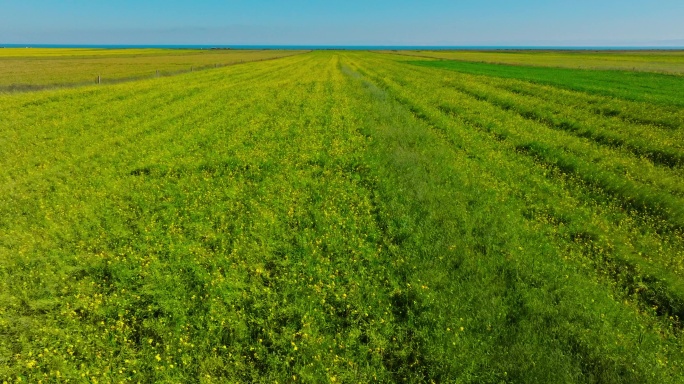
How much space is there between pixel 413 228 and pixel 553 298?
339 cm

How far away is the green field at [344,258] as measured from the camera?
521cm

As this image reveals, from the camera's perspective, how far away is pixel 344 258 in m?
7.65

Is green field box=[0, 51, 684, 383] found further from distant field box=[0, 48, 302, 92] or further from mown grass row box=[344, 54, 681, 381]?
distant field box=[0, 48, 302, 92]

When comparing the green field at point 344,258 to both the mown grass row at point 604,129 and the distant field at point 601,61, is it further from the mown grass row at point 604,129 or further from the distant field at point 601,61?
the distant field at point 601,61

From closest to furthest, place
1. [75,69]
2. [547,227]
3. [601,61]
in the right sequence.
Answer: [547,227] → [75,69] → [601,61]

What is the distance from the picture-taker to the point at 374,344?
5.48 metres

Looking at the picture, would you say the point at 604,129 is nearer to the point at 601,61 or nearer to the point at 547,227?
the point at 547,227

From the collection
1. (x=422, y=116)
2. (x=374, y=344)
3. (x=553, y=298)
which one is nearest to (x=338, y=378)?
(x=374, y=344)

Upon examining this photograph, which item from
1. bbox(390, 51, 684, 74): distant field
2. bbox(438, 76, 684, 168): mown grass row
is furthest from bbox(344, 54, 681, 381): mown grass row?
bbox(390, 51, 684, 74): distant field

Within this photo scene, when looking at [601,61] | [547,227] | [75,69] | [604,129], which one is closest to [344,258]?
[547,227]

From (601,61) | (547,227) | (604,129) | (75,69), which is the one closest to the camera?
(547,227)

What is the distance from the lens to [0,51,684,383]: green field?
17.1ft

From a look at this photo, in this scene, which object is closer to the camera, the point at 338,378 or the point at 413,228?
the point at 338,378

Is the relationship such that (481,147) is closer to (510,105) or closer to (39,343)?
(510,105)
